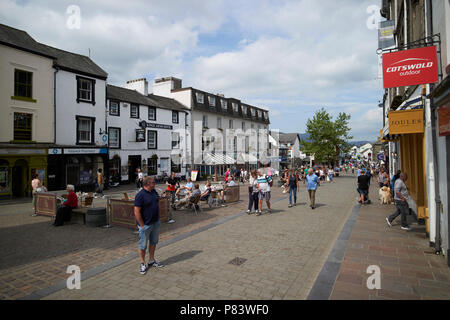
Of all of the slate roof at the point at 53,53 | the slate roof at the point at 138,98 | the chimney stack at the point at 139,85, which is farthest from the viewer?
the chimney stack at the point at 139,85

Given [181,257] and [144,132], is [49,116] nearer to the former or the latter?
[144,132]

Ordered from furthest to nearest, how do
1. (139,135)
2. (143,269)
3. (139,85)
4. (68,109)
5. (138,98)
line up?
(139,85) < (138,98) < (139,135) < (68,109) < (143,269)

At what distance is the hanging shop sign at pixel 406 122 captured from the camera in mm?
6641

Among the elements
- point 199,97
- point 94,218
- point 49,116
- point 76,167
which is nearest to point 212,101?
point 199,97

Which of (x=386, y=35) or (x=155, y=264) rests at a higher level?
(x=386, y=35)

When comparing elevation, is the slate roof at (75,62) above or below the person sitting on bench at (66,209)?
above

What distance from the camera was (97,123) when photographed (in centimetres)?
2125

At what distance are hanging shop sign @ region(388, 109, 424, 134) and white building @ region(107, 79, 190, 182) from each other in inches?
858

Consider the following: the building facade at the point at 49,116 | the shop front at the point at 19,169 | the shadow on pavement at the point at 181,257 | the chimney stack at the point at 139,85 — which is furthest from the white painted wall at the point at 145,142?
the shadow on pavement at the point at 181,257

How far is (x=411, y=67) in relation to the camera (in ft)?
19.1

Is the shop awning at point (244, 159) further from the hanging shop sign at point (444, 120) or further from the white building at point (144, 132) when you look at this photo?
the hanging shop sign at point (444, 120)

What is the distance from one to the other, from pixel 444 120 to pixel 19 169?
69.5 ft

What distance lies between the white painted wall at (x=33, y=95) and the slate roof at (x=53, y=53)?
361 mm
